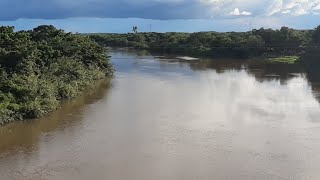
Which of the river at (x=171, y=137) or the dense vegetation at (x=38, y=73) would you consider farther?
the dense vegetation at (x=38, y=73)

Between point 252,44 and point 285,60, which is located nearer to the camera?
point 285,60

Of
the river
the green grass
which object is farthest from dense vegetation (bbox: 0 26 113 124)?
the green grass

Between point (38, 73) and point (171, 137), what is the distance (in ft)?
30.4

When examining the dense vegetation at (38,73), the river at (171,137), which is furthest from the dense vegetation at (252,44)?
the dense vegetation at (38,73)

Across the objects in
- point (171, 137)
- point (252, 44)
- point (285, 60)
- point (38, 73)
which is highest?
point (252, 44)

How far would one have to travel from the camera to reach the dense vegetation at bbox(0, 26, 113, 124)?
61.0ft

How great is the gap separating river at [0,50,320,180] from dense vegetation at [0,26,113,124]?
1.98 ft

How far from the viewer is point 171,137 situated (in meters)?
16.3

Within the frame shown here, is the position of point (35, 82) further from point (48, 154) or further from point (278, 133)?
point (278, 133)

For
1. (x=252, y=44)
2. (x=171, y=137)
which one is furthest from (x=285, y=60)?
(x=171, y=137)

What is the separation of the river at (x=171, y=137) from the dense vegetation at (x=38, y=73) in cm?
60

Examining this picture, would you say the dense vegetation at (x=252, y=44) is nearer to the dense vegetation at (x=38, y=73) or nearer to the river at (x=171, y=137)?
the river at (x=171, y=137)

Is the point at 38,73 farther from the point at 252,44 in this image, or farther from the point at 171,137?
the point at 252,44

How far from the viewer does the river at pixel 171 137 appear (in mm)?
12875
